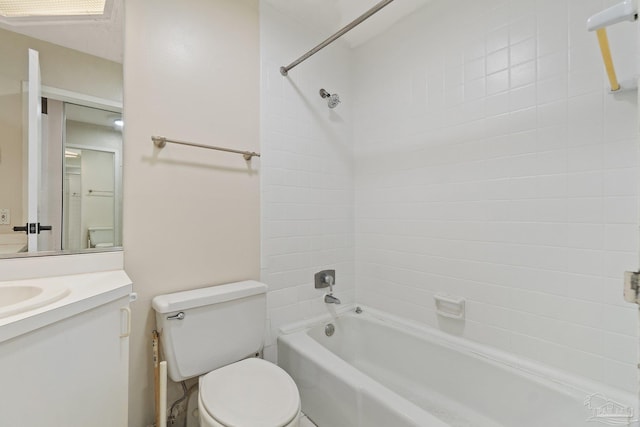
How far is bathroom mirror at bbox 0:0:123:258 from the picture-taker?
1.10 m

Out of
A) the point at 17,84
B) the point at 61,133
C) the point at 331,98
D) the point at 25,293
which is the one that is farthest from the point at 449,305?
the point at 17,84

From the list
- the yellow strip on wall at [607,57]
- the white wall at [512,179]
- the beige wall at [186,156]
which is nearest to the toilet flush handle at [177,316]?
the beige wall at [186,156]

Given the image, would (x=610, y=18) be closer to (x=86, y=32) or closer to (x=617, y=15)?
(x=617, y=15)

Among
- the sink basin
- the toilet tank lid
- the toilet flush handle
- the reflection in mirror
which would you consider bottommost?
the toilet flush handle

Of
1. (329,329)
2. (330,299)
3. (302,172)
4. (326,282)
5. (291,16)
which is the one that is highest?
(291,16)

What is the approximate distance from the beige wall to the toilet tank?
144 mm

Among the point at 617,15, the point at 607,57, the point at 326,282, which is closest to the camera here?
the point at 617,15

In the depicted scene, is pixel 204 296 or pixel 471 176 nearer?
pixel 204 296

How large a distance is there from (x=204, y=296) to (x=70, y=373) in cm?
56

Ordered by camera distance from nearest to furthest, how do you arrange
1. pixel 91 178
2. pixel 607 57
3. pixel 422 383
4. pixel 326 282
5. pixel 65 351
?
1. pixel 65 351
2. pixel 607 57
3. pixel 91 178
4. pixel 422 383
5. pixel 326 282

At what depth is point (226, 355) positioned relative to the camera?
140cm

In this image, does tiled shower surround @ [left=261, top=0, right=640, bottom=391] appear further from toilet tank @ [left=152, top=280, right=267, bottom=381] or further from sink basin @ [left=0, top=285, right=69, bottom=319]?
sink basin @ [left=0, top=285, right=69, bottom=319]

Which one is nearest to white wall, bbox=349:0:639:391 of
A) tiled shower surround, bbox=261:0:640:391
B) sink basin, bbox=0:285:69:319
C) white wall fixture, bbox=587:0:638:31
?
tiled shower surround, bbox=261:0:640:391

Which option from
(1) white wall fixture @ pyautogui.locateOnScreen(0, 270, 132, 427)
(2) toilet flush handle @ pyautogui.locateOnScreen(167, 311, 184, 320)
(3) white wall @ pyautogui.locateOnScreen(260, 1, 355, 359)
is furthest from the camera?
(3) white wall @ pyautogui.locateOnScreen(260, 1, 355, 359)
